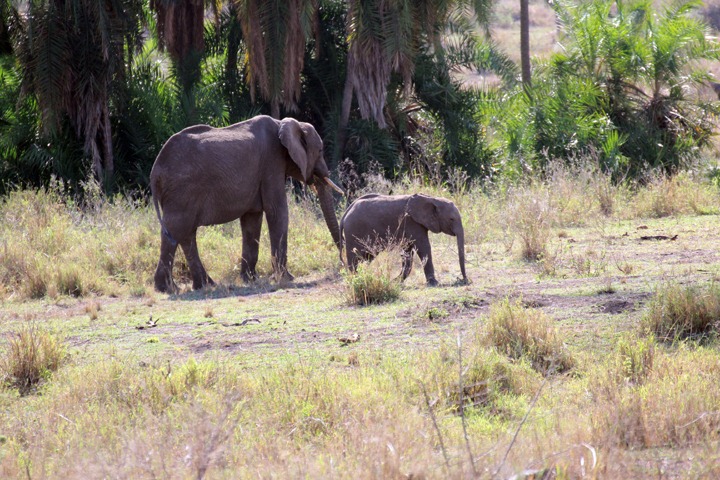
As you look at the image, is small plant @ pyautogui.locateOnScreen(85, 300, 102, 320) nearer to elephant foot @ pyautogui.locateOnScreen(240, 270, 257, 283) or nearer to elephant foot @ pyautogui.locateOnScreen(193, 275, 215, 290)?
elephant foot @ pyautogui.locateOnScreen(193, 275, 215, 290)

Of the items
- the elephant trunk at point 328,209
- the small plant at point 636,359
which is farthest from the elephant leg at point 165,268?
the small plant at point 636,359

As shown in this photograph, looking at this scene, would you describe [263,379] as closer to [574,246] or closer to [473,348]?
[473,348]

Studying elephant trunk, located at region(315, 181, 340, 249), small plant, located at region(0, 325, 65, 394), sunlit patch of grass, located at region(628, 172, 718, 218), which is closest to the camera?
small plant, located at region(0, 325, 65, 394)

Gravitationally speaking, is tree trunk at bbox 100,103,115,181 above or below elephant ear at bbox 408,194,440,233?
above

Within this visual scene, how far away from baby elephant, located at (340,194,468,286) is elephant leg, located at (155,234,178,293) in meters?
2.04

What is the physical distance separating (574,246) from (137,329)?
21.4 ft

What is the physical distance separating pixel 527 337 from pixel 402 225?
12.9ft

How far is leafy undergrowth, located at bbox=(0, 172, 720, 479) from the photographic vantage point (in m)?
4.81

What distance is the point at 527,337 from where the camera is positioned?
7133 millimetres

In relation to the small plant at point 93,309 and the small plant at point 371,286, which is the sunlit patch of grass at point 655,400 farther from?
the small plant at point 93,309

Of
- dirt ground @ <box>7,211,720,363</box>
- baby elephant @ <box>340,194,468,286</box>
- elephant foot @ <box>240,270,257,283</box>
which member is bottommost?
elephant foot @ <box>240,270,257,283</box>

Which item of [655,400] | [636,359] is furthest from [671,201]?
[655,400]

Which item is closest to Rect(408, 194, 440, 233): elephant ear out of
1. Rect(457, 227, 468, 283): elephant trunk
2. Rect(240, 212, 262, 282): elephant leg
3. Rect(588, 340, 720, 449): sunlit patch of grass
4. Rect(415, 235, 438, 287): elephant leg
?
Rect(415, 235, 438, 287): elephant leg

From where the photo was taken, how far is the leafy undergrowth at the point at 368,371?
481cm
